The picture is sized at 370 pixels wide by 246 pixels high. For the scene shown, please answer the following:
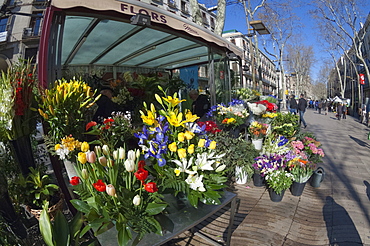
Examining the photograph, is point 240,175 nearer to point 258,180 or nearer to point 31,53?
point 258,180

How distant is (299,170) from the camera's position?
3.54 m

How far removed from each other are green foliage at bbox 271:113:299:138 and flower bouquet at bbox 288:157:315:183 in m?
1.37

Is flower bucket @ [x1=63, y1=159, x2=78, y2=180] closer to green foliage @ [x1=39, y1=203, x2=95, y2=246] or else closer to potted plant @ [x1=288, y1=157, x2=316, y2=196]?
green foliage @ [x1=39, y1=203, x2=95, y2=246]

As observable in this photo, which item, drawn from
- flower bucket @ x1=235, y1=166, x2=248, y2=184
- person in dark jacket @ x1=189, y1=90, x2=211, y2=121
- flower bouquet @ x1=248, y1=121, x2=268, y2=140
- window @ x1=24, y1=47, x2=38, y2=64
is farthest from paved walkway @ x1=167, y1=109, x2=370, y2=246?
window @ x1=24, y1=47, x2=38, y2=64

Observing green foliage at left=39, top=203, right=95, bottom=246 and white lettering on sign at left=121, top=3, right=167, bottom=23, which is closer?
green foliage at left=39, top=203, right=95, bottom=246

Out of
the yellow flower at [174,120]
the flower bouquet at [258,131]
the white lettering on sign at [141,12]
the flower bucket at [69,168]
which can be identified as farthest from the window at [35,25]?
the flower bouquet at [258,131]

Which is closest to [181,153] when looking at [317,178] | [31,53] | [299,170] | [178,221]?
[178,221]

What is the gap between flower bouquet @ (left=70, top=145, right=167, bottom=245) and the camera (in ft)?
4.20

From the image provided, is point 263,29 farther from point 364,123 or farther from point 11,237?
point 364,123

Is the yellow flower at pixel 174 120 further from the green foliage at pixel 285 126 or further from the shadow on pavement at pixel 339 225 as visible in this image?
the green foliage at pixel 285 126

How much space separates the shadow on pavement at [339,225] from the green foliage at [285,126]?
69.3 inches

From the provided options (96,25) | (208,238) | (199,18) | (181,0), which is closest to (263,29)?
(199,18)

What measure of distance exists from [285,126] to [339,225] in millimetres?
2471

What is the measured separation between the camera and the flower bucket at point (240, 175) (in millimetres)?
3957
